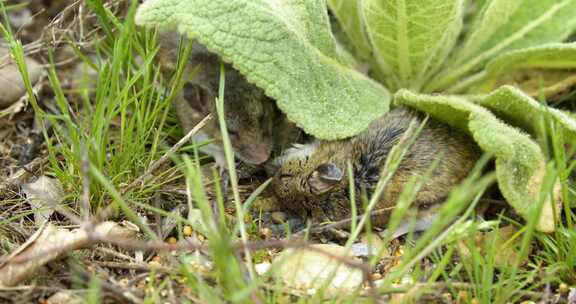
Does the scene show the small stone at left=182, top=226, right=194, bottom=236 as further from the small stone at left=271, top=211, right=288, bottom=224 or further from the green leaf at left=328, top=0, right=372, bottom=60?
the green leaf at left=328, top=0, right=372, bottom=60

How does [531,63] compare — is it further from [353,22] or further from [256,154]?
[256,154]

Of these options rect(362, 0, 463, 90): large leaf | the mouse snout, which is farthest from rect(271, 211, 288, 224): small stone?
rect(362, 0, 463, 90): large leaf

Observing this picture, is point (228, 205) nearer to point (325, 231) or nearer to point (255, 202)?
point (255, 202)

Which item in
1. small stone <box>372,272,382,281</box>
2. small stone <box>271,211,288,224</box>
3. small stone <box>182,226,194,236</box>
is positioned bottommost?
small stone <box>372,272,382,281</box>

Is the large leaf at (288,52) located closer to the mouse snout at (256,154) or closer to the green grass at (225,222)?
the green grass at (225,222)

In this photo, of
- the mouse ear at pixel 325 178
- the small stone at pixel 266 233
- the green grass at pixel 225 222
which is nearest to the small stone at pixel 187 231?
the green grass at pixel 225 222

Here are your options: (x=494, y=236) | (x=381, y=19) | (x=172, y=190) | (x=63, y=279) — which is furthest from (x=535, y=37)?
(x=63, y=279)

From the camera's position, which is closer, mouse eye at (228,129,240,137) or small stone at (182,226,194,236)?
small stone at (182,226,194,236)
